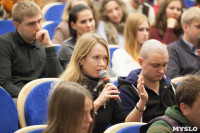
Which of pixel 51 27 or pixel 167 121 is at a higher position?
pixel 51 27

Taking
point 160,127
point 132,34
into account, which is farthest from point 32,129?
point 132,34

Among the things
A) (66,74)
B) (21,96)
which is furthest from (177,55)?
(21,96)

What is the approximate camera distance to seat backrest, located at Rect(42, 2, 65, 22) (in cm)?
445

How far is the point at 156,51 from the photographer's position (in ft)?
7.74

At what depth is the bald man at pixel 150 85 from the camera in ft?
7.58

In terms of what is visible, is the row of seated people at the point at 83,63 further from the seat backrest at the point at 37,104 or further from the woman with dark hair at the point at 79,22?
the woman with dark hair at the point at 79,22

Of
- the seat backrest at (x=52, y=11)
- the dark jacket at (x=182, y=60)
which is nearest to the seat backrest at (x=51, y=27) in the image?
the seat backrest at (x=52, y=11)

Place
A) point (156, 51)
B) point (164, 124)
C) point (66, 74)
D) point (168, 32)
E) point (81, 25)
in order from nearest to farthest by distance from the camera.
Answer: point (164, 124) < point (66, 74) < point (156, 51) < point (81, 25) < point (168, 32)

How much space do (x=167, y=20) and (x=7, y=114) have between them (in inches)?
106

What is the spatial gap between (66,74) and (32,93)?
0.94 ft

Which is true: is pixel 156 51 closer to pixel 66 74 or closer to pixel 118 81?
pixel 118 81

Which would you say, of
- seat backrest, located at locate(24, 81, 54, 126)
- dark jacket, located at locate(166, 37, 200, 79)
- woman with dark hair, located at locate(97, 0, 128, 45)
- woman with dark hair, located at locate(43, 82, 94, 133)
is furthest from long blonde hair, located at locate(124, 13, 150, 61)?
woman with dark hair, located at locate(43, 82, 94, 133)

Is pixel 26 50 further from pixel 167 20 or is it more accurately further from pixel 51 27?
pixel 167 20

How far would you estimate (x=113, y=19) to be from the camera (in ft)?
14.1
